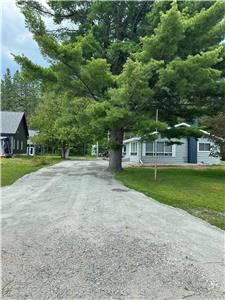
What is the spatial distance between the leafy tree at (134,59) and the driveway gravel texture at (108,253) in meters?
8.56

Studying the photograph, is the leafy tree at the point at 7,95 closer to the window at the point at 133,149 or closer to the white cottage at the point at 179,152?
the window at the point at 133,149

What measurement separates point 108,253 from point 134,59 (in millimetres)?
15429

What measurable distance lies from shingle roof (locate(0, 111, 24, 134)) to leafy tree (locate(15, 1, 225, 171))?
21.7m

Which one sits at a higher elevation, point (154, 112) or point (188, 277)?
point (154, 112)

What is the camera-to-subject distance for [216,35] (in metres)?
18.5

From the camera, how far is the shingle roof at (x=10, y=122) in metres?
41.6

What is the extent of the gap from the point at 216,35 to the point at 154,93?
4.71m

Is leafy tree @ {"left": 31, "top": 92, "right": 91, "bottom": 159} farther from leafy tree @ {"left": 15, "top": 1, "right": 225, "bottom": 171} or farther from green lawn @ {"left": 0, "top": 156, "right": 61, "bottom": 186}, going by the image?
leafy tree @ {"left": 15, "top": 1, "right": 225, "bottom": 171}

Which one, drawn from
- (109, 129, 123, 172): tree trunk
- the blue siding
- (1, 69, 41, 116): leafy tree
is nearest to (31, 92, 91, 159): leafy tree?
the blue siding

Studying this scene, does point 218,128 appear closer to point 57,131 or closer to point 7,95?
point 57,131

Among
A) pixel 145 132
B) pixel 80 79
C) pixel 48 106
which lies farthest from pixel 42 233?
pixel 48 106

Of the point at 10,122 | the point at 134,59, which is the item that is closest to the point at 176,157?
the point at 134,59

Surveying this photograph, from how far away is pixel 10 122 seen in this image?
42969mm

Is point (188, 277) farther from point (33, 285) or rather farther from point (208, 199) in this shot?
point (208, 199)
